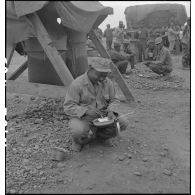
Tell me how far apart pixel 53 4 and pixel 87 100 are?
1564 millimetres

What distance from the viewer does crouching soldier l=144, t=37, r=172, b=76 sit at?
339 inches

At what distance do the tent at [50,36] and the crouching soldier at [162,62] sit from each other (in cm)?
323

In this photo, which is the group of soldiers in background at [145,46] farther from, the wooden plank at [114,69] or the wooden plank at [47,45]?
the wooden plank at [47,45]

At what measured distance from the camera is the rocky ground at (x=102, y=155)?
325 centimetres

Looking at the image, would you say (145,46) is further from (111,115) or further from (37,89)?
(111,115)

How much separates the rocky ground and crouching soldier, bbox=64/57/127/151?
8.7 inches

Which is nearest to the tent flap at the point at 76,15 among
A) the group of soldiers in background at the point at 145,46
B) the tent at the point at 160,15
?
the group of soldiers in background at the point at 145,46

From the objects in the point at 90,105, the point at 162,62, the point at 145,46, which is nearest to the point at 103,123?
the point at 90,105

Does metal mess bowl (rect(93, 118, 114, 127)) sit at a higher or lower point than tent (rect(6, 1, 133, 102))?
lower

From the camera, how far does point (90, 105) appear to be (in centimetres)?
404

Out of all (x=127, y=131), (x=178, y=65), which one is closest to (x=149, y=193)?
(x=127, y=131)

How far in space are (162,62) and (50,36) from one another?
14.1 feet

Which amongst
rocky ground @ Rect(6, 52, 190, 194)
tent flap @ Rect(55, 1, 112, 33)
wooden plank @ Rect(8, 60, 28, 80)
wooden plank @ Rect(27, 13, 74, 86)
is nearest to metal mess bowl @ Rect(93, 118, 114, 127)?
rocky ground @ Rect(6, 52, 190, 194)

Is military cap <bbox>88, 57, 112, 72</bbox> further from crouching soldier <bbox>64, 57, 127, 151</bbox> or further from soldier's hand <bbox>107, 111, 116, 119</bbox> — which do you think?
soldier's hand <bbox>107, 111, 116, 119</bbox>
